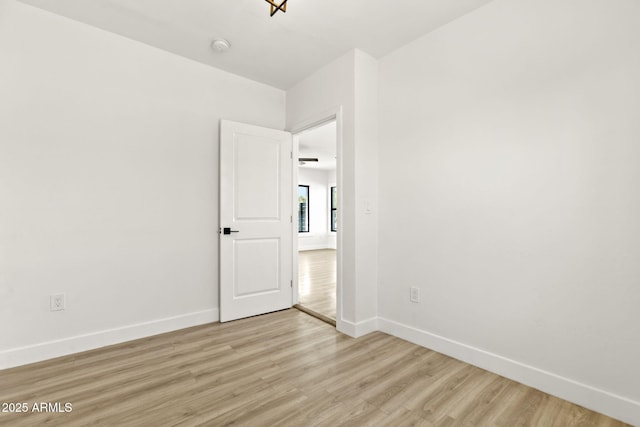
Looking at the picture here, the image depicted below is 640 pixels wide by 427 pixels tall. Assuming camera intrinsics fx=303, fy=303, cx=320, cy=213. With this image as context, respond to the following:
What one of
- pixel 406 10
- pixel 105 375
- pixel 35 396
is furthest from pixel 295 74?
pixel 35 396

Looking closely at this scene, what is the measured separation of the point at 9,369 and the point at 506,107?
13.1ft

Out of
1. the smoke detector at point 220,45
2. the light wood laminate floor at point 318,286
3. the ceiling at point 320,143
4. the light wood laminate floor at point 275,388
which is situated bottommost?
the light wood laminate floor at point 275,388

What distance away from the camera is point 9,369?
2.16m

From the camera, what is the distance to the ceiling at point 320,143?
5.44 meters

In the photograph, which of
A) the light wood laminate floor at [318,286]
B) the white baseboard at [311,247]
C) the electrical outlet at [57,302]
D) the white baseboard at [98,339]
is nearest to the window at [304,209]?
the white baseboard at [311,247]

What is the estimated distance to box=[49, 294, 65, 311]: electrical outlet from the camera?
7.73ft

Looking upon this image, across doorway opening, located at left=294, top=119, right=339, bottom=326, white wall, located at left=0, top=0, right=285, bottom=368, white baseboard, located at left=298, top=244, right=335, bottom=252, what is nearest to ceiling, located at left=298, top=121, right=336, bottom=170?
doorway opening, located at left=294, top=119, right=339, bottom=326

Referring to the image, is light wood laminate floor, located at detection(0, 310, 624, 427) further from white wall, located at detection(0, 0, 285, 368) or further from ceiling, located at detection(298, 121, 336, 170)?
ceiling, located at detection(298, 121, 336, 170)

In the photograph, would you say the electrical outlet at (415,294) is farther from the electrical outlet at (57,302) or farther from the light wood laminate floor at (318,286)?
the electrical outlet at (57,302)

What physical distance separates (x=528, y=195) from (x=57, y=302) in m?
3.56

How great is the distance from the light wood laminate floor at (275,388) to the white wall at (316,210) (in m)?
7.00

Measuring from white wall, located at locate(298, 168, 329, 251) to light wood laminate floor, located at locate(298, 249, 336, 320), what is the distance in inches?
83.7

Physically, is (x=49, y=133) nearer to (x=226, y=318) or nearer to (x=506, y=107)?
(x=226, y=318)

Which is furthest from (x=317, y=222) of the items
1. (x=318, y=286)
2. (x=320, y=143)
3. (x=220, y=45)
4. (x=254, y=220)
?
(x=220, y=45)
